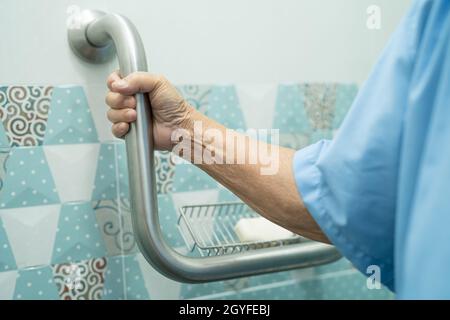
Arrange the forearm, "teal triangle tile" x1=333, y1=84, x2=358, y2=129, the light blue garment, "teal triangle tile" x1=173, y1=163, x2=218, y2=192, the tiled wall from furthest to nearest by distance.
Answer: "teal triangle tile" x1=333, y1=84, x2=358, y2=129 → "teal triangle tile" x1=173, y1=163, x2=218, y2=192 → the tiled wall → the forearm → the light blue garment

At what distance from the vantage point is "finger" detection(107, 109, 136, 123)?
565 mm

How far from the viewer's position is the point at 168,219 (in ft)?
2.45

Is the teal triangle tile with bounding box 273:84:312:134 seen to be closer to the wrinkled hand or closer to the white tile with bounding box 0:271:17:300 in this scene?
the wrinkled hand

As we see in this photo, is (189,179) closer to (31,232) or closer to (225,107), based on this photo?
(225,107)

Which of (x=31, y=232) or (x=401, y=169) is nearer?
(x=401, y=169)

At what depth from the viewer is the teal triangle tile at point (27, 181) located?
637mm

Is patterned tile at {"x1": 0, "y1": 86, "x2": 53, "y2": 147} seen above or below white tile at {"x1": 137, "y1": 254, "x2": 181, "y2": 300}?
above

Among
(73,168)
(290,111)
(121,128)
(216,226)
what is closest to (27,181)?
(73,168)

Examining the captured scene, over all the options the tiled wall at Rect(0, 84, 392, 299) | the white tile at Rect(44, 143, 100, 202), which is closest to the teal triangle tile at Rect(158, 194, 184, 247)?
the tiled wall at Rect(0, 84, 392, 299)

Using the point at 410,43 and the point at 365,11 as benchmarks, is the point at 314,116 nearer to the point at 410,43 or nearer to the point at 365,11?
the point at 365,11

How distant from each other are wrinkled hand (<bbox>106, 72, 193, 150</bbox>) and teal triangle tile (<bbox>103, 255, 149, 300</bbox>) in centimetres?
21

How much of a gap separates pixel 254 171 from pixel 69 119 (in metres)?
0.28
